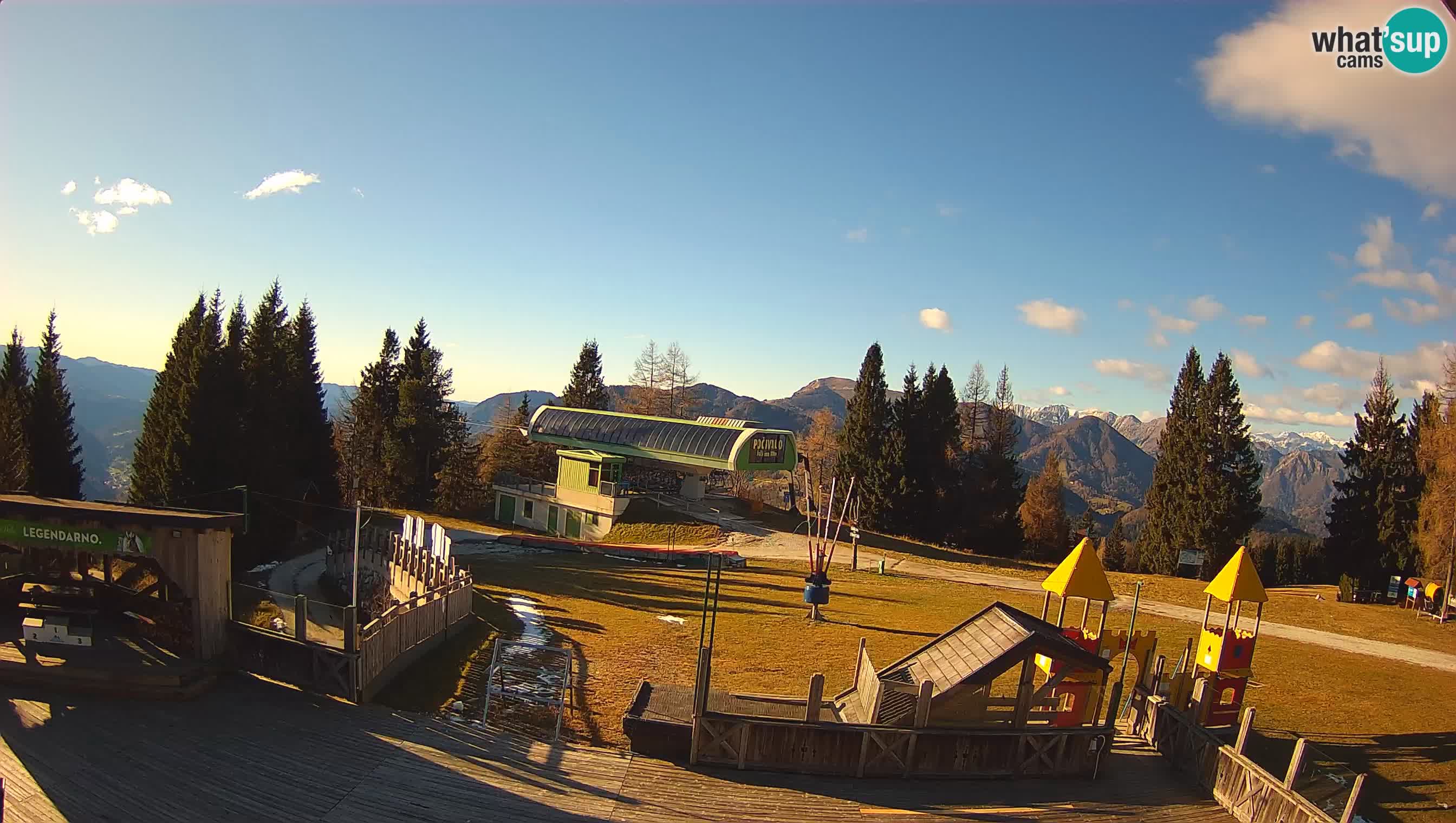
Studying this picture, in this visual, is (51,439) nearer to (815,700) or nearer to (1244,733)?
(815,700)

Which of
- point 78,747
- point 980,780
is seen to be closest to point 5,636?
point 78,747

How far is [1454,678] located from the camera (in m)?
→ 21.8

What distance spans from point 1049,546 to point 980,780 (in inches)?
2173

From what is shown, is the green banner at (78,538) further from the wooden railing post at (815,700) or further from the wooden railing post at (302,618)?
the wooden railing post at (815,700)

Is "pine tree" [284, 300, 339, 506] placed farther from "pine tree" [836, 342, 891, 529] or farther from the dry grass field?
"pine tree" [836, 342, 891, 529]

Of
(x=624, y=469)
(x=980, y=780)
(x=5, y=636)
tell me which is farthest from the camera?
(x=624, y=469)

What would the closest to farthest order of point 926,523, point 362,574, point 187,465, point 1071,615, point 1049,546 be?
point 362,574
point 1071,615
point 187,465
point 926,523
point 1049,546

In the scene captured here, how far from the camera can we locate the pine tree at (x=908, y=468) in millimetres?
55906

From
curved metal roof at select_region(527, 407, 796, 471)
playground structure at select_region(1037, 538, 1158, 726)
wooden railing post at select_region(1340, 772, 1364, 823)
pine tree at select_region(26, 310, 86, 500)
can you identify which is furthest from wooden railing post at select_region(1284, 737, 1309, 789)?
pine tree at select_region(26, 310, 86, 500)

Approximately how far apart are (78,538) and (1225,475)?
57.1 metres

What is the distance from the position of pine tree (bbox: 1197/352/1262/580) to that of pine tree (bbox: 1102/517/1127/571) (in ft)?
32.2

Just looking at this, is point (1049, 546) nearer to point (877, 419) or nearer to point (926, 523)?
point (926, 523)

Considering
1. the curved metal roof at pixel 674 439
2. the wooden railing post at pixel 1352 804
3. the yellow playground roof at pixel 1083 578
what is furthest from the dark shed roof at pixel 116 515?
the curved metal roof at pixel 674 439

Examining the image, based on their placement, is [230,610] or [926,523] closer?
[230,610]
